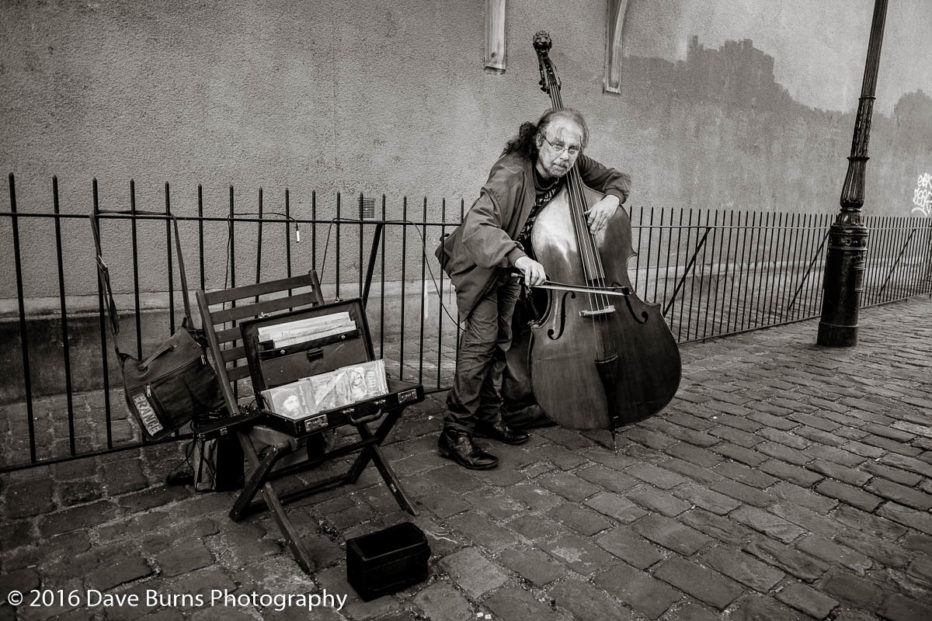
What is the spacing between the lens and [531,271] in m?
2.94

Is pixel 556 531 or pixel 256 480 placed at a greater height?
pixel 256 480

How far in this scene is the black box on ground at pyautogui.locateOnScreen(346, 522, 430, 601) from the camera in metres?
2.22

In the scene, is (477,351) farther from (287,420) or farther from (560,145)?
(287,420)

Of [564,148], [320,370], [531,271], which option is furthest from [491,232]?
[320,370]

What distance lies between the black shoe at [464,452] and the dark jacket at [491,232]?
0.69 meters

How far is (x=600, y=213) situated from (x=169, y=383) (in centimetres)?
234

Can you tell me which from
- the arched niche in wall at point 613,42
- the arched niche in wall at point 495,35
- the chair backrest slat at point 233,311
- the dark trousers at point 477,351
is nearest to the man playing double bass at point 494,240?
the dark trousers at point 477,351

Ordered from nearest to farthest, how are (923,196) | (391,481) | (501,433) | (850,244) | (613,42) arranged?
1. (391,481)
2. (501,433)
3. (850,244)
4. (613,42)
5. (923,196)

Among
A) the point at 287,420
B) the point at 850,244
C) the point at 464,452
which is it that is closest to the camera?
the point at 287,420

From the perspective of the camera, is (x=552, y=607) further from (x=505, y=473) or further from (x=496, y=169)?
(x=496, y=169)

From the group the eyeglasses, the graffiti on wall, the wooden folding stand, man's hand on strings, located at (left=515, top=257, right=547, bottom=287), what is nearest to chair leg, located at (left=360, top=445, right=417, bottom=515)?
the wooden folding stand

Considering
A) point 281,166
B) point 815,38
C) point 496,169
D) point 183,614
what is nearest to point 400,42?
point 281,166

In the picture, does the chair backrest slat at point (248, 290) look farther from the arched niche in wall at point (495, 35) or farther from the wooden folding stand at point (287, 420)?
the arched niche in wall at point (495, 35)

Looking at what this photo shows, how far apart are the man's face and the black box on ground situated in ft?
6.55
